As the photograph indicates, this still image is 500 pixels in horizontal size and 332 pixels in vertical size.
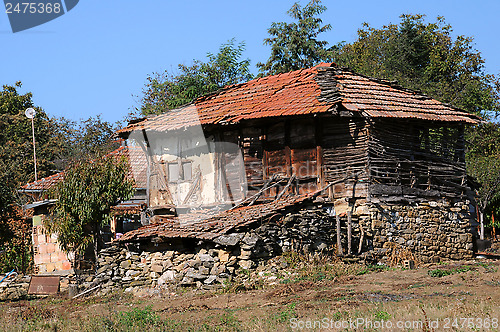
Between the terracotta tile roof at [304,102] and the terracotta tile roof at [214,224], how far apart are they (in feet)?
9.21

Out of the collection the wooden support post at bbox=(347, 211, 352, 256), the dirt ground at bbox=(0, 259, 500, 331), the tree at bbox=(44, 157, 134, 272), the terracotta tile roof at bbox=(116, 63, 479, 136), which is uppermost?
the terracotta tile roof at bbox=(116, 63, 479, 136)

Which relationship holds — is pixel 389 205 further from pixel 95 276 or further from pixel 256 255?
pixel 95 276

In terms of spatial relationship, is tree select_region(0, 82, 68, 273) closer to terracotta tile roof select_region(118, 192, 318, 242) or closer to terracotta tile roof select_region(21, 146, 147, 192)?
terracotta tile roof select_region(21, 146, 147, 192)

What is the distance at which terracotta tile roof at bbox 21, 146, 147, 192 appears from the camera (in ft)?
→ 90.9

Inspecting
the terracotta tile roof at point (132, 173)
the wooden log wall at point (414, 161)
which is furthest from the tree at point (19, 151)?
the wooden log wall at point (414, 161)

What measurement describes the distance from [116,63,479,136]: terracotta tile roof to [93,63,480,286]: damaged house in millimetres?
69

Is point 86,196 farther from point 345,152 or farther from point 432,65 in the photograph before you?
point 432,65

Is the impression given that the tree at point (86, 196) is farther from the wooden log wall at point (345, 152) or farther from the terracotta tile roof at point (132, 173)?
the wooden log wall at point (345, 152)

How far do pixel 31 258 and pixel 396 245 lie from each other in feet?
55.9

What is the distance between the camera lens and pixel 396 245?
18.6 metres

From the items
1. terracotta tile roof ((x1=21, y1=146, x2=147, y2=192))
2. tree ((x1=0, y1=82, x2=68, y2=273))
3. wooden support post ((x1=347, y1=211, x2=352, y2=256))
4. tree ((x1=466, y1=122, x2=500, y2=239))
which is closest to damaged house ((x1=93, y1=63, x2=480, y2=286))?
wooden support post ((x1=347, y1=211, x2=352, y2=256))

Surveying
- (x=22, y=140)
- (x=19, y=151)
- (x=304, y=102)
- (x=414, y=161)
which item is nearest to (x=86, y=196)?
(x=304, y=102)

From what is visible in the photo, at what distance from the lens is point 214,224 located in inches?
683

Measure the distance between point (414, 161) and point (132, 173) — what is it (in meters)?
13.9
